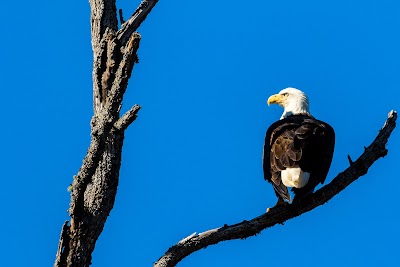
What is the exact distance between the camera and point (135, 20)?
511 cm

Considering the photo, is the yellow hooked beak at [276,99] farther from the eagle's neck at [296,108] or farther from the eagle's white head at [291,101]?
the eagle's neck at [296,108]

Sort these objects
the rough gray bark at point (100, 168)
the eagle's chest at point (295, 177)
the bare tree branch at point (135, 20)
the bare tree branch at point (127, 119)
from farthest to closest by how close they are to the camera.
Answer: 1. the eagle's chest at point (295, 177)
2. the bare tree branch at point (135, 20)
3. the rough gray bark at point (100, 168)
4. the bare tree branch at point (127, 119)

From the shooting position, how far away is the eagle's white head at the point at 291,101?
8.85 m

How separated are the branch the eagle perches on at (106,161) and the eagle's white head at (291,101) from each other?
12.2ft

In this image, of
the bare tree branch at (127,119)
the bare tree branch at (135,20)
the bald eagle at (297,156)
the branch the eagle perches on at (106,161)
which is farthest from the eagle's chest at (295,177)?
the bare tree branch at (127,119)

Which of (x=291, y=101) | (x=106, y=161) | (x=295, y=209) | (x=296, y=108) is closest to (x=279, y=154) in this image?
(x=295, y=209)

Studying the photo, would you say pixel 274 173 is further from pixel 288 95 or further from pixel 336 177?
pixel 288 95

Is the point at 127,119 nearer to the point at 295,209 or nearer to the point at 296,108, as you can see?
the point at 295,209

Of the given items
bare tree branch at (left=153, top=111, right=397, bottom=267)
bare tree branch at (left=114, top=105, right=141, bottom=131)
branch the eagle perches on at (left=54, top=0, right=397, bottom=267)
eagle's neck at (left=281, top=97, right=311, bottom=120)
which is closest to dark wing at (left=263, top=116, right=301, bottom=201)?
bare tree branch at (left=153, top=111, right=397, bottom=267)

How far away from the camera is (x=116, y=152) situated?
15.2ft

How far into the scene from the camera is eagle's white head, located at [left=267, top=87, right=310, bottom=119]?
8.85 meters

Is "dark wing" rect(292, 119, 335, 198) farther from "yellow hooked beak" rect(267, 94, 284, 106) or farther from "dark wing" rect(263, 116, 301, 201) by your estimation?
"yellow hooked beak" rect(267, 94, 284, 106)

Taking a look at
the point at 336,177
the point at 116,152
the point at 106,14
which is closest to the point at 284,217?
the point at 336,177

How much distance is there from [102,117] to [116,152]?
0.87 ft
